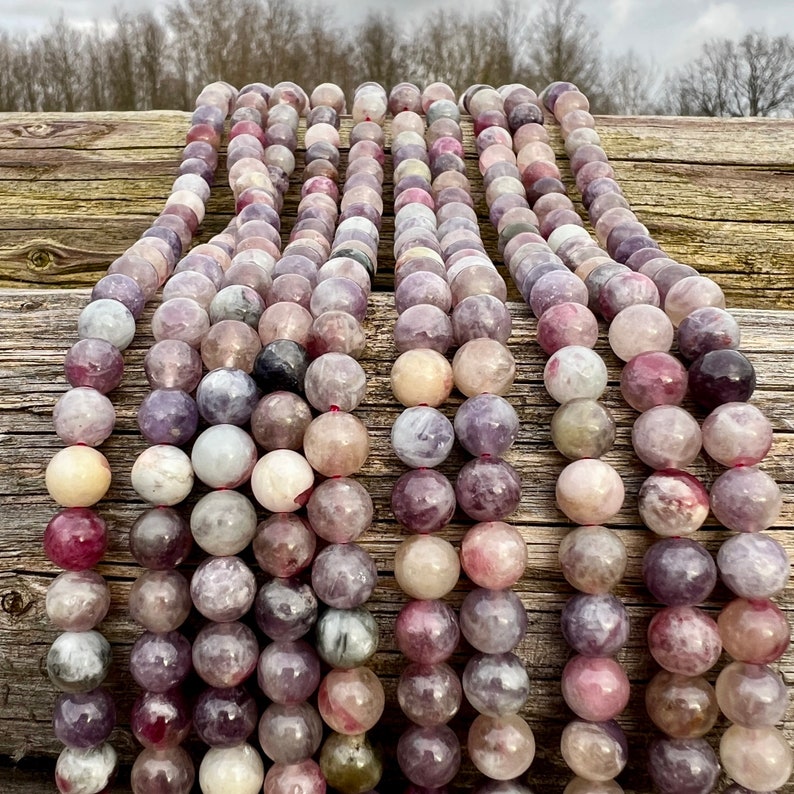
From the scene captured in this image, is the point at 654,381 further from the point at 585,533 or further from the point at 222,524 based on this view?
the point at 222,524

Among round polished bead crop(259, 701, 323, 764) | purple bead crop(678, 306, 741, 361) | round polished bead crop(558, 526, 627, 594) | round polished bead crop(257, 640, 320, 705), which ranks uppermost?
purple bead crop(678, 306, 741, 361)

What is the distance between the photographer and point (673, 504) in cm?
76

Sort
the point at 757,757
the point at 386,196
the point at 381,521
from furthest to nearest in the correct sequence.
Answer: the point at 386,196 < the point at 381,521 < the point at 757,757

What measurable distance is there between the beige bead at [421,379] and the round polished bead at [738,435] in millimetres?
314

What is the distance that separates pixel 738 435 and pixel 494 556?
0.31 metres

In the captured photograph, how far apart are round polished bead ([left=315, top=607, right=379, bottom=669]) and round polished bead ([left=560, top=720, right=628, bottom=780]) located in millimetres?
244

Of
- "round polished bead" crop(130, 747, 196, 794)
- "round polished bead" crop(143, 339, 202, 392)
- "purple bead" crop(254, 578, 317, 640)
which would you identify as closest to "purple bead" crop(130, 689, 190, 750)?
"round polished bead" crop(130, 747, 196, 794)

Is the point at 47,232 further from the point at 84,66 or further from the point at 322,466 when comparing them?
the point at 84,66

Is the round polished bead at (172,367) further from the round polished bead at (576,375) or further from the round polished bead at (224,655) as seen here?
the round polished bead at (576,375)

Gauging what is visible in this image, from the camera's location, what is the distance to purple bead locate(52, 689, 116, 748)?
77cm

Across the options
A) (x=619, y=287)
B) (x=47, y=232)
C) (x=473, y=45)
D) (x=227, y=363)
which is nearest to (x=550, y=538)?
(x=619, y=287)

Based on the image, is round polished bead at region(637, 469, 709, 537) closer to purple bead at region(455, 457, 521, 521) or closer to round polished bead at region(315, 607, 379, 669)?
purple bead at region(455, 457, 521, 521)

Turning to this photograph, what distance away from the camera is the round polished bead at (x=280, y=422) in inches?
30.9

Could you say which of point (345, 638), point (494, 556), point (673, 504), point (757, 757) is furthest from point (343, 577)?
point (757, 757)
